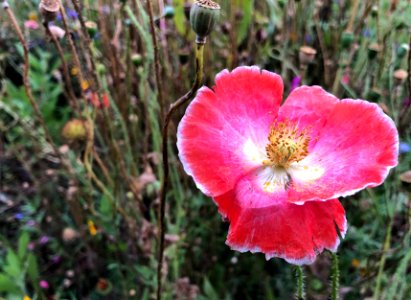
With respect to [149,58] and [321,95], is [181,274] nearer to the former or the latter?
[149,58]

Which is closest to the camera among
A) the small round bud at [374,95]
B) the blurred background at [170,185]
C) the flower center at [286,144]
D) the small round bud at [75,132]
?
the flower center at [286,144]

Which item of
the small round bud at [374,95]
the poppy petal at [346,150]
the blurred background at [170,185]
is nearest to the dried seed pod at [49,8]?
the blurred background at [170,185]

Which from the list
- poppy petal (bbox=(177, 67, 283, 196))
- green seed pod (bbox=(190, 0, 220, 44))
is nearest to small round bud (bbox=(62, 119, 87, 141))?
poppy petal (bbox=(177, 67, 283, 196))

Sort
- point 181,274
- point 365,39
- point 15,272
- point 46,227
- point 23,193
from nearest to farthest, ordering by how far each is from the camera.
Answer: point 15,272 → point 181,274 → point 365,39 → point 46,227 → point 23,193

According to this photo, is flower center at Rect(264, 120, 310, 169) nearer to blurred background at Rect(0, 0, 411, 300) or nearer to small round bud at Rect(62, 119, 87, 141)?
blurred background at Rect(0, 0, 411, 300)

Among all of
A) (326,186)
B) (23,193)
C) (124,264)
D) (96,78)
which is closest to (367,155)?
(326,186)

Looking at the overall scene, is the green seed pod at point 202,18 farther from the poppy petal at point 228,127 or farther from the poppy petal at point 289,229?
the poppy petal at point 289,229

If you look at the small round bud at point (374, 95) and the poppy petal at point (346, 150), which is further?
the small round bud at point (374, 95)
